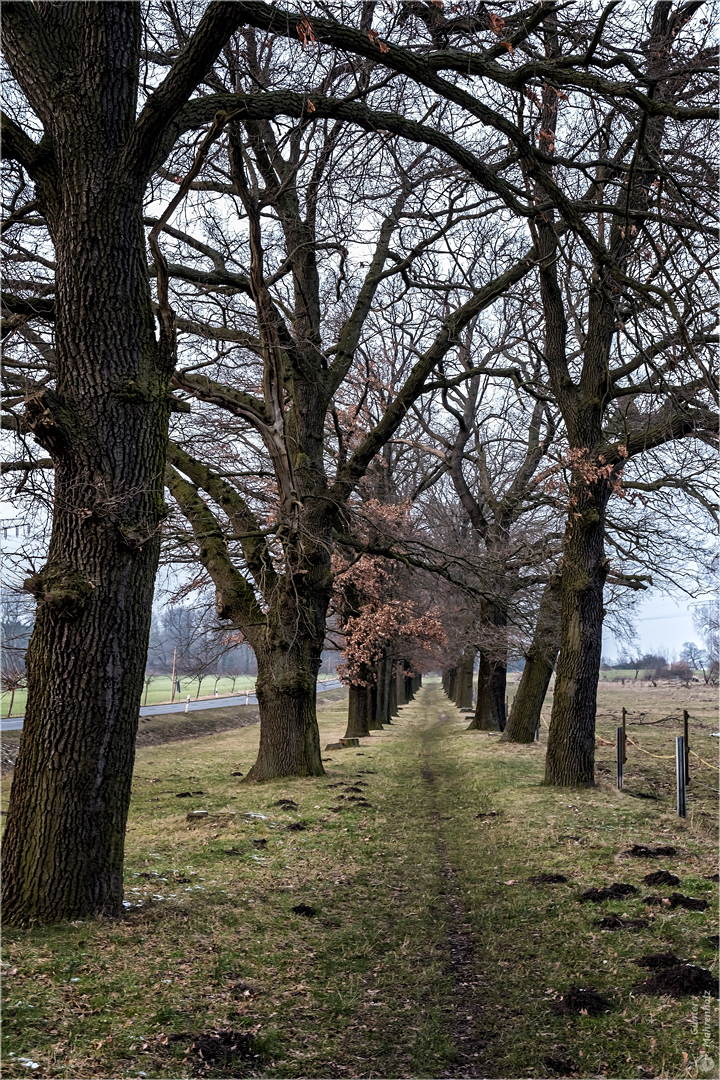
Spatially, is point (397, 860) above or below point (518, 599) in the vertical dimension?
below

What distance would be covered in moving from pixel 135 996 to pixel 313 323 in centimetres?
1298

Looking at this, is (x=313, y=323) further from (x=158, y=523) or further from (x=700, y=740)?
(x=700, y=740)

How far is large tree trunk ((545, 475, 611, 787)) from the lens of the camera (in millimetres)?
14633

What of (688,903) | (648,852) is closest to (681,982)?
(688,903)

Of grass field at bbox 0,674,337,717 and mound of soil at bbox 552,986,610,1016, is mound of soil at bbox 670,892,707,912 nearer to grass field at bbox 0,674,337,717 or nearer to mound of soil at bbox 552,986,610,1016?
A: mound of soil at bbox 552,986,610,1016

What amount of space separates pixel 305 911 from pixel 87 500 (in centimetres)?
451

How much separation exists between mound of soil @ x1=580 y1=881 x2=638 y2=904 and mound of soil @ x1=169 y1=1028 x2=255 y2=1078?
13.7 ft

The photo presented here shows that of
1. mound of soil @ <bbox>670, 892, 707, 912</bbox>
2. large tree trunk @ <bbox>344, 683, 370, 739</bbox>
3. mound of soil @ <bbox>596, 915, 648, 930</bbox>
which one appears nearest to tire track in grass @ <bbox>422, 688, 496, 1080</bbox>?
mound of soil @ <bbox>596, 915, 648, 930</bbox>

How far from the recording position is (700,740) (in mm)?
28703

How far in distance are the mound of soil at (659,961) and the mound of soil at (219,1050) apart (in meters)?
3.17

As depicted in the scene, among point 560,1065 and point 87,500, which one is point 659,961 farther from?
point 87,500

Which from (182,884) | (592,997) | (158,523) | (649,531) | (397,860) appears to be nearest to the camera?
(592,997)

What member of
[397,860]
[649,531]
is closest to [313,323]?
[649,531]

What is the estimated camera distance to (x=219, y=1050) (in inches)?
185
